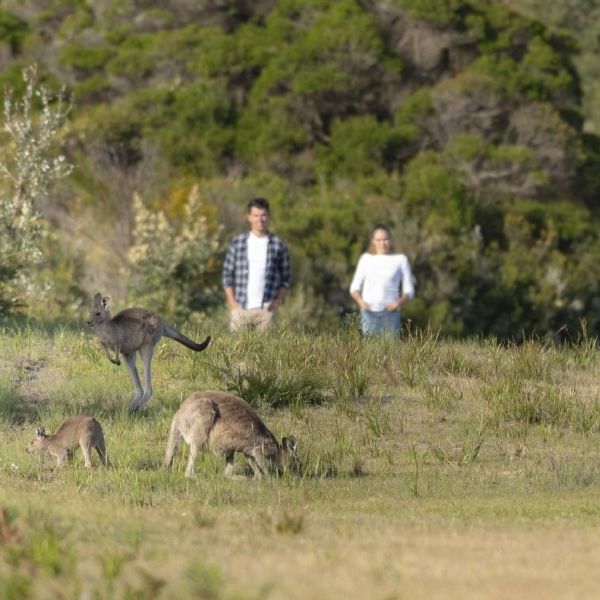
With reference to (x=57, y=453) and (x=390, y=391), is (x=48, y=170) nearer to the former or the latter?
(x=390, y=391)

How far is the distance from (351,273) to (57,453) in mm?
23458

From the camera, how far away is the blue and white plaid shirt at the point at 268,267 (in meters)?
17.2

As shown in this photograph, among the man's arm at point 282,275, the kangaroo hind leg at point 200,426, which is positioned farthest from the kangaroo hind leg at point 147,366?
the man's arm at point 282,275

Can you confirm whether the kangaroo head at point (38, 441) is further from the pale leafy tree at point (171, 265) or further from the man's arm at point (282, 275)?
the pale leafy tree at point (171, 265)

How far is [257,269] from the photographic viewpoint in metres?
17.2

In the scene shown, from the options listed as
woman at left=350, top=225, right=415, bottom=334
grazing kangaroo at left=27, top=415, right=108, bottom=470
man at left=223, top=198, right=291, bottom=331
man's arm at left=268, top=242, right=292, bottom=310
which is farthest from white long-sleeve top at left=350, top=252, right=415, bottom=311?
grazing kangaroo at left=27, top=415, right=108, bottom=470

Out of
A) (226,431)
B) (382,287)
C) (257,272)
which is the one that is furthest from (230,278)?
(226,431)

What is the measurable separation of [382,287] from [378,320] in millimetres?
394

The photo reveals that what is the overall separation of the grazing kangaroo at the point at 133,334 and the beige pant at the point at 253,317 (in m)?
3.06

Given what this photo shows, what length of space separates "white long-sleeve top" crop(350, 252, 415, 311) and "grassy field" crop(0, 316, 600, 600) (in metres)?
0.63

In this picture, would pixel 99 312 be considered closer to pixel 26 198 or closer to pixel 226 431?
pixel 226 431

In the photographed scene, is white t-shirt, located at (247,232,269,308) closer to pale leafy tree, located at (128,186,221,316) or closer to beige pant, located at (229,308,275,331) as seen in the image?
beige pant, located at (229,308,275,331)

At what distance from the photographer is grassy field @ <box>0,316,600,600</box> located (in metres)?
7.69

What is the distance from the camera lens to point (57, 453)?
1244cm
